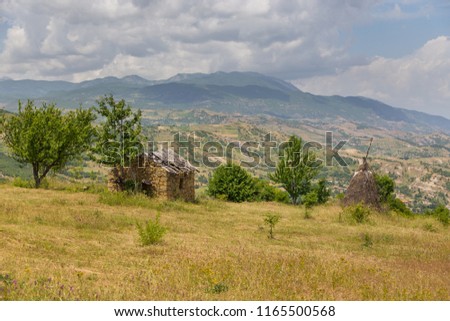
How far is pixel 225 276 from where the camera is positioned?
34.0 feet

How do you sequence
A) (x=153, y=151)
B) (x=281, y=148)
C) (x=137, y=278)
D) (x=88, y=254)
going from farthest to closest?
(x=281, y=148) < (x=153, y=151) < (x=88, y=254) < (x=137, y=278)

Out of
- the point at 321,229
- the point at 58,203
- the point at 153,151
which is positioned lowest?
the point at 321,229

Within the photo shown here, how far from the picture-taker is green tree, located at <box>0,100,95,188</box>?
118 feet

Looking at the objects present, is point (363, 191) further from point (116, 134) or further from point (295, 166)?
point (116, 134)

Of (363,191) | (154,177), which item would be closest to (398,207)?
(363,191)

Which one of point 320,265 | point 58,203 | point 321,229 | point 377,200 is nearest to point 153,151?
point 58,203

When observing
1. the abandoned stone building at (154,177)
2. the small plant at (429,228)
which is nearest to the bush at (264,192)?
the abandoned stone building at (154,177)

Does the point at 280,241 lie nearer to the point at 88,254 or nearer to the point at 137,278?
the point at 88,254

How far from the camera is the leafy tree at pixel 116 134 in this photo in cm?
3425

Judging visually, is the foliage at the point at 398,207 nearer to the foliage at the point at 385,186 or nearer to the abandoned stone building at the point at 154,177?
the foliage at the point at 385,186

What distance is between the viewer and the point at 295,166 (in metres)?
50.9

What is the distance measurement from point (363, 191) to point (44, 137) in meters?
31.0

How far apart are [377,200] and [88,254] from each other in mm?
32092

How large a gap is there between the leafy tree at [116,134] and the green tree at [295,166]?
2189 cm
